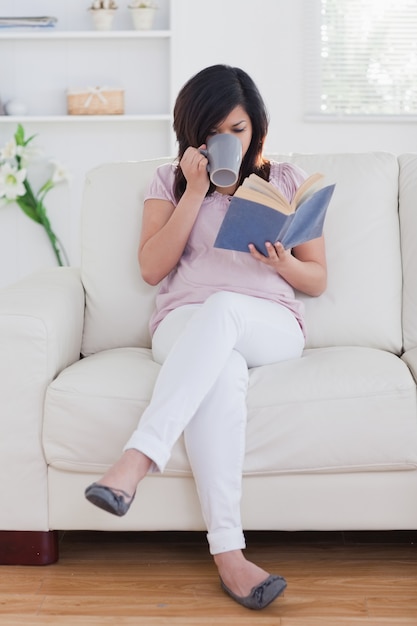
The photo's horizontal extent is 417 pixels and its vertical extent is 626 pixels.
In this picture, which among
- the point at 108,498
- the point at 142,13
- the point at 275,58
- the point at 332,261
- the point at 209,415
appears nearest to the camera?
the point at 108,498

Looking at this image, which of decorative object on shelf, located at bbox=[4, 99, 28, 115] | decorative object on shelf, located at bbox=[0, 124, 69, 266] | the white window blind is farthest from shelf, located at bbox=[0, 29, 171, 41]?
the white window blind

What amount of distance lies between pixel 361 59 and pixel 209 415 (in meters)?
3.20

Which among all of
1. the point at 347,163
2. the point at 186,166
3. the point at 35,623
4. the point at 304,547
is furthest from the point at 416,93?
the point at 35,623

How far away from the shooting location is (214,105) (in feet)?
7.23

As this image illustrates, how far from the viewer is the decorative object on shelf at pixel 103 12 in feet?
14.2

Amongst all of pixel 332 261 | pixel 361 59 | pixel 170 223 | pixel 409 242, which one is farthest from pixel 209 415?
pixel 361 59

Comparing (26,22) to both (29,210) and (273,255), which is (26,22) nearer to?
(29,210)

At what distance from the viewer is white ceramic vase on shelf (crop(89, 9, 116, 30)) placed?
4340mm

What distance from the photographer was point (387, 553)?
6.91ft

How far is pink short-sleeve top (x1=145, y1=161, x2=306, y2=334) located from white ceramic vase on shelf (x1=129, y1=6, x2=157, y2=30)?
7.27 ft

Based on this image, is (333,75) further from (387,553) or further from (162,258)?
(387,553)

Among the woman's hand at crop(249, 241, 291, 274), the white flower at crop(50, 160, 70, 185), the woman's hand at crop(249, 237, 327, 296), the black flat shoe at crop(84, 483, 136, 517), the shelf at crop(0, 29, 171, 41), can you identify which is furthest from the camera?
the white flower at crop(50, 160, 70, 185)

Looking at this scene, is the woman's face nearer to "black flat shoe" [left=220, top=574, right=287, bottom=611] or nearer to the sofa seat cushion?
the sofa seat cushion

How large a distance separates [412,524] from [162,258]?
835mm
